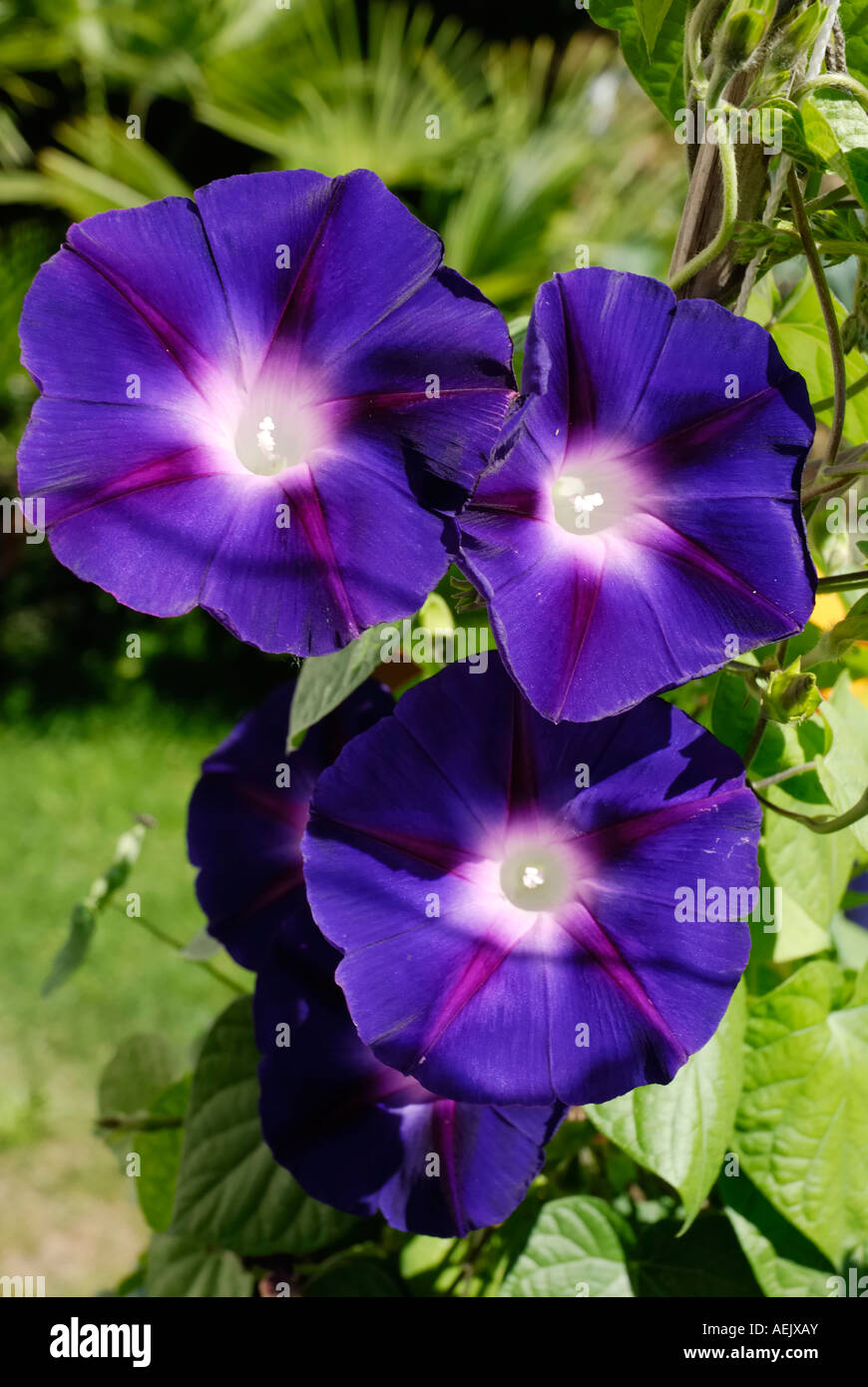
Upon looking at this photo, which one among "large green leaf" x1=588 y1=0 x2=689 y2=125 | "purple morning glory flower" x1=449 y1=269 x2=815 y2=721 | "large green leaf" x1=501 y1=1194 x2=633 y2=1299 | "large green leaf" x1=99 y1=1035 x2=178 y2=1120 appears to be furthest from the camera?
"large green leaf" x1=99 y1=1035 x2=178 y2=1120

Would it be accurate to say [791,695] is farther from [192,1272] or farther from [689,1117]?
[192,1272]

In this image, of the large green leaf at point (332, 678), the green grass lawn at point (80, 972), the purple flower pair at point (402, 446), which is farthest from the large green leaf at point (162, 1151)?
the green grass lawn at point (80, 972)

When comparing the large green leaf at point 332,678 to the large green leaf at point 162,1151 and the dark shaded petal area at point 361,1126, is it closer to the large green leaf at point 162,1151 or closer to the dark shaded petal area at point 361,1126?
the dark shaded petal area at point 361,1126

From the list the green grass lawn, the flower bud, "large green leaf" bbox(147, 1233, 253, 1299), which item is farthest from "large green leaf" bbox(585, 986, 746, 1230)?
the green grass lawn

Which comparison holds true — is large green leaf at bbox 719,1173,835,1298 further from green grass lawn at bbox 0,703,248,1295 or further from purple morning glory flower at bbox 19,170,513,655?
green grass lawn at bbox 0,703,248,1295

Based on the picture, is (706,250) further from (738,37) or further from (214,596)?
(214,596)
